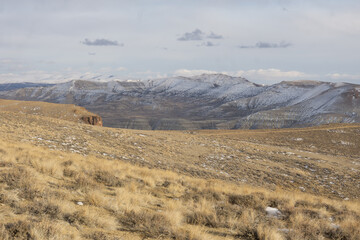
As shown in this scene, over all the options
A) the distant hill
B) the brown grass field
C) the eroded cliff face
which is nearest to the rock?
the brown grass field

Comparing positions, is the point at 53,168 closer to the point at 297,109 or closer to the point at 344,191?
the point at 344,191

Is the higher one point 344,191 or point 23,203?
point 23,203

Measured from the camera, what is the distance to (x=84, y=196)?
29.5 ft

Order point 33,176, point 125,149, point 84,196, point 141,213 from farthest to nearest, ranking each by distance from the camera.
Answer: point 125,149, point 33,176, point 84,196, point 141,213

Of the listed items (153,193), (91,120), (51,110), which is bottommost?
(91,120)

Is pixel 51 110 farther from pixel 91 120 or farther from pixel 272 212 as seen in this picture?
pixel 272 212

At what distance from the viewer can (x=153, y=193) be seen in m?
11.2

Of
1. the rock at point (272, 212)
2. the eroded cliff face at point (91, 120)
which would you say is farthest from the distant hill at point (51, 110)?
the rock at point (272, 212)

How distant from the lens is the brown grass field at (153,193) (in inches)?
268

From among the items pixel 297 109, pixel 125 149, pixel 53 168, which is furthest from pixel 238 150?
pixel 297 109

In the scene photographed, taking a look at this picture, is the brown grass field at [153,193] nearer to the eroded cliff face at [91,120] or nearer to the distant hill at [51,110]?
the eroded cliff face at [91,120]

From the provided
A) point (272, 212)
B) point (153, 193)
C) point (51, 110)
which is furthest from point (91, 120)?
point (272, 212)

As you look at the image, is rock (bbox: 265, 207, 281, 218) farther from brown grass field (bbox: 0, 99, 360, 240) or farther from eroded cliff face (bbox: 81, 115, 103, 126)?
eroded cliff face (bbox: 81, 115, 103, 126)

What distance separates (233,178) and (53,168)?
450 inches
